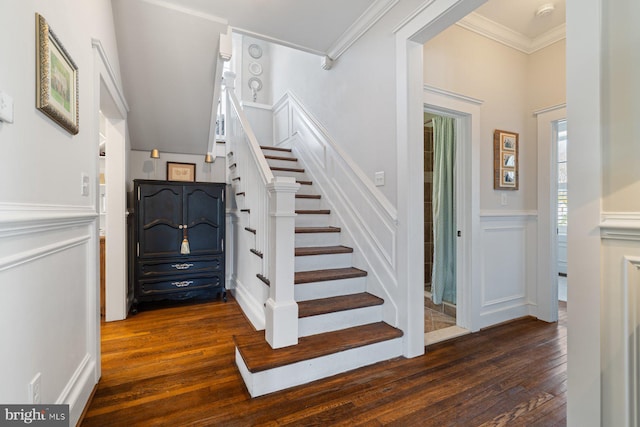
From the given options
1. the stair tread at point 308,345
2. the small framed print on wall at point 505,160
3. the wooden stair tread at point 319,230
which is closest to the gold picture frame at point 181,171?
the wooden stair tread at point 319,230

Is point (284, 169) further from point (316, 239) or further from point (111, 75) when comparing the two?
point (111, 75)

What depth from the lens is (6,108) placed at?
0.87 metres

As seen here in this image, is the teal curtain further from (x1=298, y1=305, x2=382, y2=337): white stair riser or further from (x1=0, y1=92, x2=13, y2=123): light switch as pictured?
(x1=0, y1=92, x2=13, y2=123): light switch

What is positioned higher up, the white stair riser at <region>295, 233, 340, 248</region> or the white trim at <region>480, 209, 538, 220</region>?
the white trim at <region>480, 209, 538, 220</region>

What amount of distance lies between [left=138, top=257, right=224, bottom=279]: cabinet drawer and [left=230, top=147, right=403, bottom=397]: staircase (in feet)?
2.78

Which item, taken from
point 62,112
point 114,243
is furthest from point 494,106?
point 114,243

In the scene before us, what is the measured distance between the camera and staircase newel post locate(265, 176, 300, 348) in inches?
71.1

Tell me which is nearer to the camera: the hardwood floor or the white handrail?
the hardwood floor

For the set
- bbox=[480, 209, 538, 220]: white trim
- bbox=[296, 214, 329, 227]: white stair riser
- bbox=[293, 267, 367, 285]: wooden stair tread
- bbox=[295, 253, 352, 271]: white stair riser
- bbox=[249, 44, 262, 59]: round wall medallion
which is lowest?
bbox=[293, 267, 367, 285]: wooden stair tread

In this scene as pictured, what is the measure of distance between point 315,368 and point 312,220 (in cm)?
156

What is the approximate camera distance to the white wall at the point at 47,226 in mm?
911

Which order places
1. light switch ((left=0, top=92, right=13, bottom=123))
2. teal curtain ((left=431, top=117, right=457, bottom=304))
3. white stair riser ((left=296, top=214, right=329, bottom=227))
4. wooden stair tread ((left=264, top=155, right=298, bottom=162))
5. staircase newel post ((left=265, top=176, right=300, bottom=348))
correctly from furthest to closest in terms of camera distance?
1. wooden stair tread ((left=264, top=155, right=298, bottom=162))
2. teal curtain ((left=431, top=117, right=457, bottom=304))
3. white stair riser ((left=296, top=214, right=329, bottom=227))
4. staircase newel post ((left=265, top=176, right=300, bottom=348))
5. light switch ((left=0, top=92, right=13, bottom=123))

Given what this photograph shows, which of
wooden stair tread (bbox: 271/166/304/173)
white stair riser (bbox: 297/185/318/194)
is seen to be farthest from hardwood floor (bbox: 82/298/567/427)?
wooden stair tread (bbox: 271/166/304/173)

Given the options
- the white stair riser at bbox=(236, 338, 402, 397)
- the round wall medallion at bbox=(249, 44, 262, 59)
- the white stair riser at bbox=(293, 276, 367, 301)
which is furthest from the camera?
the round wall medallion at bbox=(249, 44, 262, 59)
